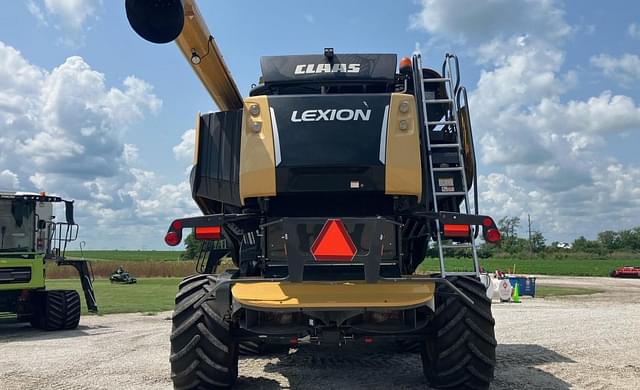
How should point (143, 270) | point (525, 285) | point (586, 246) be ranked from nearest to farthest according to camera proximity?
point (525, 285) < point (143, 270) < point (586, 246)

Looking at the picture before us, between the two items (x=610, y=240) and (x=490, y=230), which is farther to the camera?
(x=610, y=240)

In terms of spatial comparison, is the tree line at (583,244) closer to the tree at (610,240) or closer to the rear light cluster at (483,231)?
the tree at (610,240)

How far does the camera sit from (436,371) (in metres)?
5.62

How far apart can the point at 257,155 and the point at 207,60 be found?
102cm

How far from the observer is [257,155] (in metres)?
5.72

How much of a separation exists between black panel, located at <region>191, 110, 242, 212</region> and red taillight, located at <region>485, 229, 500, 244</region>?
256cm

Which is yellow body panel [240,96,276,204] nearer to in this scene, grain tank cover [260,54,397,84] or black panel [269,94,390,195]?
black panel [269,94,390,195]

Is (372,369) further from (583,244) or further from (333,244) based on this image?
(583,244)

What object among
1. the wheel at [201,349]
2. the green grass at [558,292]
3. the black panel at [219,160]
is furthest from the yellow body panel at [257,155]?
the green grass at [558,292]

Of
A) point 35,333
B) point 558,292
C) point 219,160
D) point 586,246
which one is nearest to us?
point 219,160

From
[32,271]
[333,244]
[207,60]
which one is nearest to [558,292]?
[32,271]

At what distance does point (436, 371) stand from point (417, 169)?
1961 mm

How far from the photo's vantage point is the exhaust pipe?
447 centimetres

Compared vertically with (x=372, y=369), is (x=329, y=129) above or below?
above
